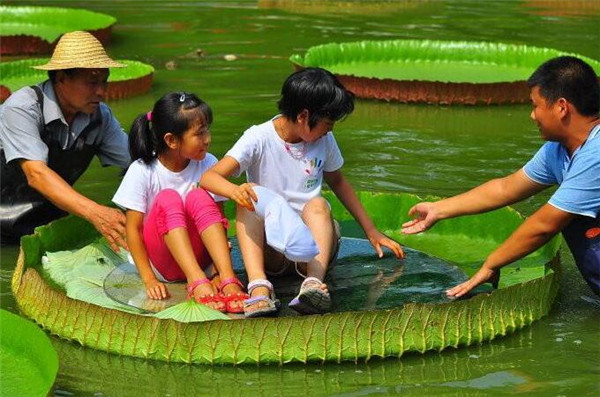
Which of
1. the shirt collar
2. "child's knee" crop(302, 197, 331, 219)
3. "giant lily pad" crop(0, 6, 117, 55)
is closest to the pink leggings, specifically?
"child's knee" crop(302, 197, 331, 219)

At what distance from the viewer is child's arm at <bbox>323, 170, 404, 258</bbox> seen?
4832 mm

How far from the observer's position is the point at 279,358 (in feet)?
13.2

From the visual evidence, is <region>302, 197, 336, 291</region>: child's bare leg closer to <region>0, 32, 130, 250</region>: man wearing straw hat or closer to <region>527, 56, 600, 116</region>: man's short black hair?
<region>0, 32, 130, 250</region>: man wearing straw hat

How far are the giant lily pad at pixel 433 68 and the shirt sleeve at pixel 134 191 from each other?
4.23 meters

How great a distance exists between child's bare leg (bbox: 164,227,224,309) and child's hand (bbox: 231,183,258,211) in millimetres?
283

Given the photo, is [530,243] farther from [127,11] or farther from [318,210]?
[127,11]

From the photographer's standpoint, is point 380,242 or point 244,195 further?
point 380,242

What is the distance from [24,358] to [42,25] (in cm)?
862

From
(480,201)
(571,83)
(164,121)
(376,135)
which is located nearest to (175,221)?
(164,121)

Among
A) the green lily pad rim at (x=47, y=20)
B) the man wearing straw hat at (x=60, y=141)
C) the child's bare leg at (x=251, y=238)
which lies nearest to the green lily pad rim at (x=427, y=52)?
the green lily pad rim at (x=47, y=20)

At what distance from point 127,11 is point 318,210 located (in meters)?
9.65

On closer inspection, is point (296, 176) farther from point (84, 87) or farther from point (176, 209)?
point (84, 87)

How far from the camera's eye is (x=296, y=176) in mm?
4625

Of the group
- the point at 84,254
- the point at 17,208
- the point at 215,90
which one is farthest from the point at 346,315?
the point at 215,90
